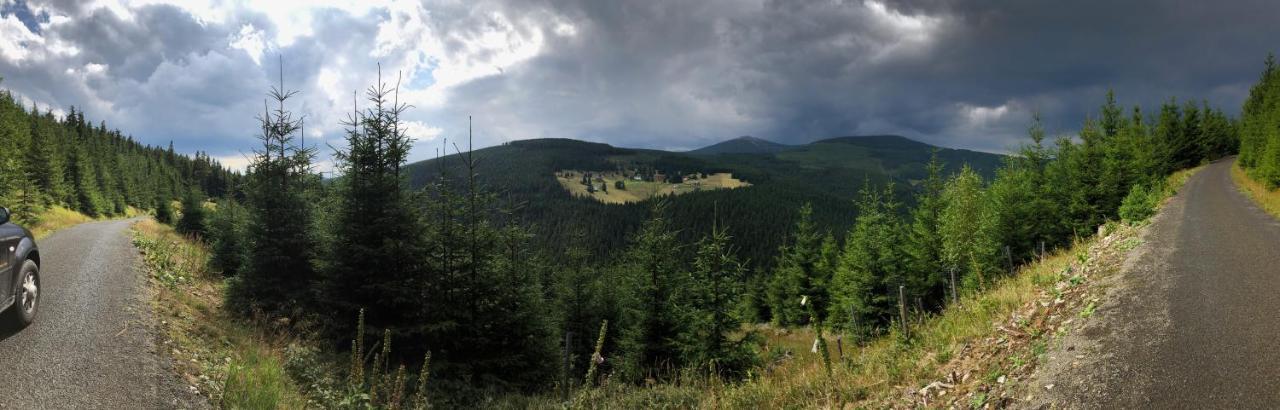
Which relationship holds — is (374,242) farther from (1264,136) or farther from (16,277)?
(1264,136)

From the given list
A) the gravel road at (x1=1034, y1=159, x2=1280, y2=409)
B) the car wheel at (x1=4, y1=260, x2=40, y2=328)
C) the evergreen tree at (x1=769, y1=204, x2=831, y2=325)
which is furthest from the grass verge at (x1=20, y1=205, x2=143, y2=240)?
the evergreen tree at (x1=769, y1=204, x2=831, y2=325)

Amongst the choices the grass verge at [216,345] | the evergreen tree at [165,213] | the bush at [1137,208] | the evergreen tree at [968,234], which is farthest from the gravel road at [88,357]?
the evergreen tree at [165,213]

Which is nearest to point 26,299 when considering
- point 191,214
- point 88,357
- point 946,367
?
point 88,357

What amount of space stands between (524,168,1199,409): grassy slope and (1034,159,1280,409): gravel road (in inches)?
18.7

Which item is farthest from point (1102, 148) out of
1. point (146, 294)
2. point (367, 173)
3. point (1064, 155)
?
point (146, 294)

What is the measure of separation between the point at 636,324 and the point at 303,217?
1191 cm

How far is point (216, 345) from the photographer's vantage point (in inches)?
389

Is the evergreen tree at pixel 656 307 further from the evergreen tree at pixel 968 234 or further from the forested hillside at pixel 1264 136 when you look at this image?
the forested hillside at pixel 1264 136

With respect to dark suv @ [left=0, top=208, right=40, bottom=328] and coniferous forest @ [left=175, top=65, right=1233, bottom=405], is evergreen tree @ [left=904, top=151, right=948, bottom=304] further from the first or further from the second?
dark suv @ [left=0, top=208, right=40, bottom=328]

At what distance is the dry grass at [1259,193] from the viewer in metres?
18.3

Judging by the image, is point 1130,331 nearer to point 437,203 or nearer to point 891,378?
point 891,378

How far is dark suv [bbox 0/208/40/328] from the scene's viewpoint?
23.6 ft

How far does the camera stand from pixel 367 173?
566 inches

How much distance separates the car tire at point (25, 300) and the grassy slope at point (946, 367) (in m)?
7.92
